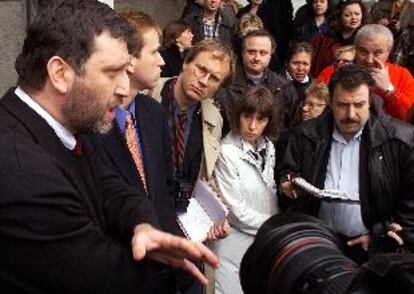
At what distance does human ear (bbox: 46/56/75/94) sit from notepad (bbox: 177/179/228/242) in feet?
4.46

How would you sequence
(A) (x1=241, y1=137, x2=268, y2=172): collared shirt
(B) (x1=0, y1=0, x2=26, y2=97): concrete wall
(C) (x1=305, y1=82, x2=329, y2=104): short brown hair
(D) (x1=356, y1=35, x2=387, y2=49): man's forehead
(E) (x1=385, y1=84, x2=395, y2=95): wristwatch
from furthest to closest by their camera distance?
(B) (x1=0, y1=0, x2=26, y2=97): concrete wall
(C) (x1=305, y1=82, x2=329, y2=104): short brown hair
(D) (x1=356, y1=35, x2=387, y2=49): man's forehead
(E) (x1=385, y1=84, x2=395, y2=95): wristwatch
(A) (x1=241, y1=137, x2=268, y2=172): collared shirt

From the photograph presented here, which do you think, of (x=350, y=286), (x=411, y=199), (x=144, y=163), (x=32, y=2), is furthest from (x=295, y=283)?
(x=32, y=2)

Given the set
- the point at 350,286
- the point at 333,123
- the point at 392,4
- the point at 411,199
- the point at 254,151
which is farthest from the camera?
the point at 392,4

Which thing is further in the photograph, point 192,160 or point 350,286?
point 192,160

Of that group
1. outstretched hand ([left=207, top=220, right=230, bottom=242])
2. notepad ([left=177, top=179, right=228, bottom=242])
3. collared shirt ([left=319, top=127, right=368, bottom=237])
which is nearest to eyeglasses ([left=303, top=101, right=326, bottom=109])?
collared shirt ([left=319, top=127, right=368, bottom=237])

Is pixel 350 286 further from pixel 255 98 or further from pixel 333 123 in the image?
pixel 255 98

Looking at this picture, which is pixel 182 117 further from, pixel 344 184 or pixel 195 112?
pixel 344 184

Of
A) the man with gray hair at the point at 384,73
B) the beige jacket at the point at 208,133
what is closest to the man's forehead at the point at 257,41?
the man with gray hair at the point at 384,73

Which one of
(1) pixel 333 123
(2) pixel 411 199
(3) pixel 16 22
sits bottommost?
(2) pixel 411 199

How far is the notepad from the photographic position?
9.47ft

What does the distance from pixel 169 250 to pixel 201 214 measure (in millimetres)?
1512

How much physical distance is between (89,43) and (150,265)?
55cm

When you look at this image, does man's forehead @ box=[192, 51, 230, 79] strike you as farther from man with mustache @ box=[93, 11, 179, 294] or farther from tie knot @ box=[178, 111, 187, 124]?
man with mustache @ box=[93, 11, 179, 294]

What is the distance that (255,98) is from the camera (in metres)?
3.83
